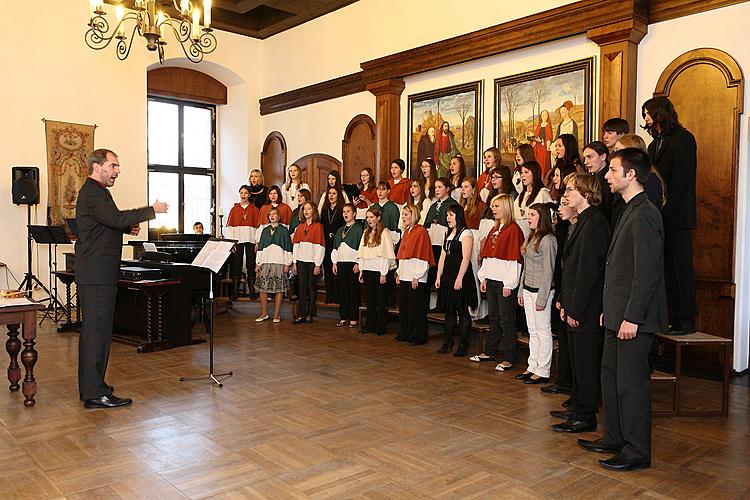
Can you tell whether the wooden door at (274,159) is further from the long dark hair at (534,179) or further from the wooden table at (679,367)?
the wooden table at (679,367)

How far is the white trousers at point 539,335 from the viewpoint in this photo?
18.2 feet

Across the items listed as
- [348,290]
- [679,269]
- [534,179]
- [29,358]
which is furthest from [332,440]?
[348,290]

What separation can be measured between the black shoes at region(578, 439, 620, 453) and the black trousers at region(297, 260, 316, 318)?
16.8ft

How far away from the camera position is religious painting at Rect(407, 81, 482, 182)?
28.1 feet

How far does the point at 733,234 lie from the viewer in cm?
600

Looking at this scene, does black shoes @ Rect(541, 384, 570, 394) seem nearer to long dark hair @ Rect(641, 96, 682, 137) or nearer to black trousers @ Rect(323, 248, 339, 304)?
long dark hair @ Rect(641, 96, 682, 137)

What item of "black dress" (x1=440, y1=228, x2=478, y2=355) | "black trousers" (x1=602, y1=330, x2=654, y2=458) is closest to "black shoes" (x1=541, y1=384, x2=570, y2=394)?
"black dress" (x1=440, y1=228, x2=478, y2=355)

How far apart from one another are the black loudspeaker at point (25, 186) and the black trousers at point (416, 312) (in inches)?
229

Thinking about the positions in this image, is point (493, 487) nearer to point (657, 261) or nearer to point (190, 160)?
point (657, 261)

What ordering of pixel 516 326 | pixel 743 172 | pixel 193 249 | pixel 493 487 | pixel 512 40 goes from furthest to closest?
pixel 193 249, pixel 512 40, pixel 516 326, pixel 743 172, pixel 493 487

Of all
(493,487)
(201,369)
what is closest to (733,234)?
(493,487)

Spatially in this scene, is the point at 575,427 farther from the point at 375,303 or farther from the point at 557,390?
the point at 375,303

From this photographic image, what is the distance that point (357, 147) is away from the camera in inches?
418

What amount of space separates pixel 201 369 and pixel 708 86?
217 inches
